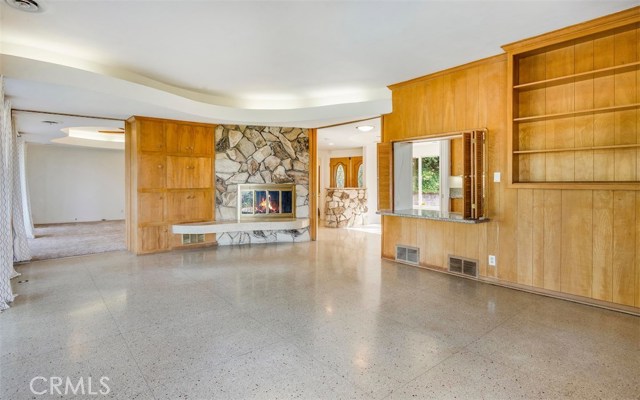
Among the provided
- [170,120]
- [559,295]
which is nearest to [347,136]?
[170,120]

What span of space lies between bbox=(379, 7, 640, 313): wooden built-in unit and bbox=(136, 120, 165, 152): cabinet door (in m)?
4.56

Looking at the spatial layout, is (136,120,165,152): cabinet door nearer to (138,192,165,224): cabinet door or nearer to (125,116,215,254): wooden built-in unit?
(125,116,215,254): wooden built-in unit

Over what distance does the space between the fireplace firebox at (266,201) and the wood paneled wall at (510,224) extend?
8.19 feet

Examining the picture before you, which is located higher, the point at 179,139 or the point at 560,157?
the point at 179,139

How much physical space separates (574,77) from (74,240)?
879 cm

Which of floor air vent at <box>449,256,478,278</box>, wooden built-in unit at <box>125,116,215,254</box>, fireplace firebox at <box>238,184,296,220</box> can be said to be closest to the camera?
floor air vent at <box>449,256,478,278</box>

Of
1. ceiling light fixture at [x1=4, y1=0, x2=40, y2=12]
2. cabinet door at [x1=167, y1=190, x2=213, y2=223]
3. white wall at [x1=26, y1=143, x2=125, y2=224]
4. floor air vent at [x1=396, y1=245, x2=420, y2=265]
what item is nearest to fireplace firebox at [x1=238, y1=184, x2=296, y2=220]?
cabinet door at [x1=167, y1=190, x2=213, y2=223]

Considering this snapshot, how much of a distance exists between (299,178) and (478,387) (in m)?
5.47

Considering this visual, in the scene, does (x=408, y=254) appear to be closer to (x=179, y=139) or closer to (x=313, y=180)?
(x=313, y=180)

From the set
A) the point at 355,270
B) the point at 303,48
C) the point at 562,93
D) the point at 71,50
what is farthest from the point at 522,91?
the point at 71,50

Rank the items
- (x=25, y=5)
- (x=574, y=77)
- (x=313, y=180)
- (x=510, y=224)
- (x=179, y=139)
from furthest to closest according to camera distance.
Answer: (x=313, y=180)
(x=179, y=139)
(x=510, y=224)
(x=574, y=77)
(x=25, y=5)

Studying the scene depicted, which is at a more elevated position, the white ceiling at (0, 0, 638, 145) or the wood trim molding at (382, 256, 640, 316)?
the white ceiling at (0, 0, 638, 145)

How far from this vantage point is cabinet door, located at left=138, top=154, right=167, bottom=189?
5.53 metres

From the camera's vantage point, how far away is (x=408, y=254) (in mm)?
4832
